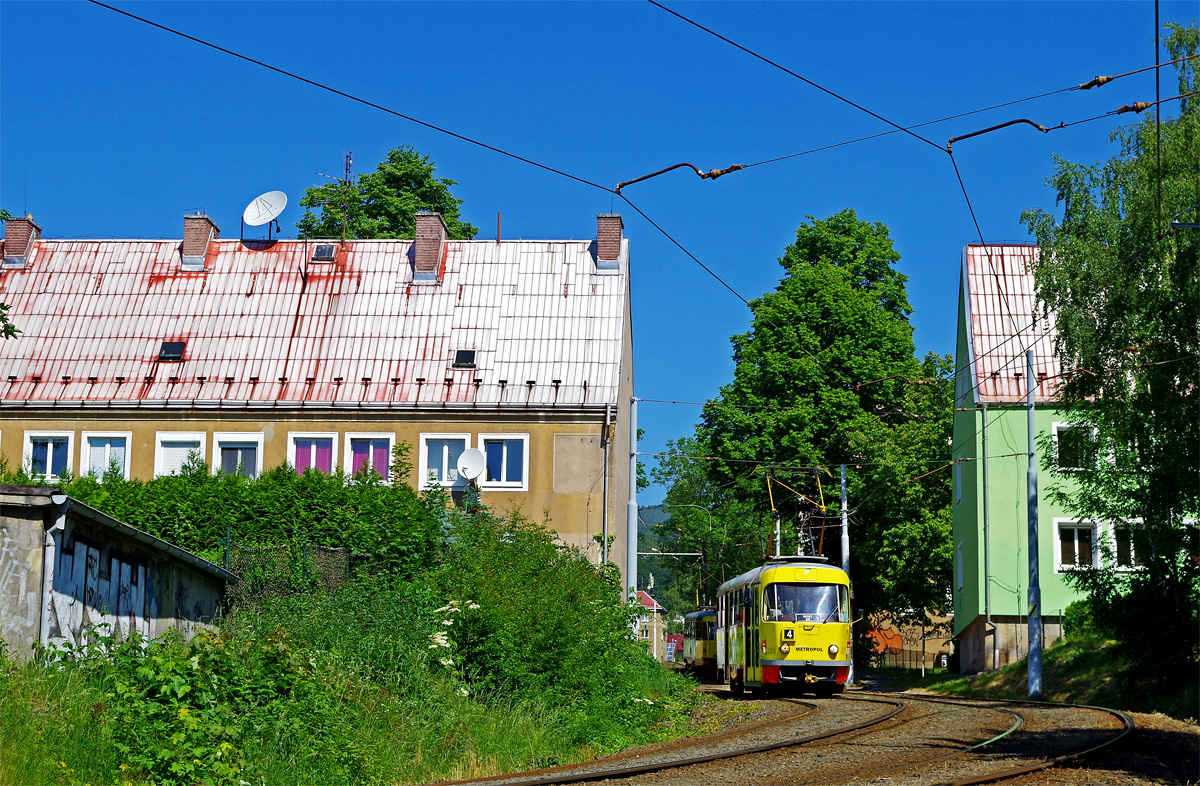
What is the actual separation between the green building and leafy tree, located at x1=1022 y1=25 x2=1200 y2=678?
6.88 m

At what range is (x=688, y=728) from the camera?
22.0 m

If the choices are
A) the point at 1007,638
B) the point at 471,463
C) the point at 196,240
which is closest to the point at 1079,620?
the point at 1007,638

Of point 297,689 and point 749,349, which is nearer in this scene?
point 297,689

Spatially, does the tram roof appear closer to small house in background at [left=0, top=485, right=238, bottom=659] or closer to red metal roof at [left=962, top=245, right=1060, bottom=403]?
red metal roof at [left=962, top=245, right=1060, bottom=403]

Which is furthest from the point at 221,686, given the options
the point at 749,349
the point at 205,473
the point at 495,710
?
the point at 749,349

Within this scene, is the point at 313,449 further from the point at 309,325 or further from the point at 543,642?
the point at 543,642

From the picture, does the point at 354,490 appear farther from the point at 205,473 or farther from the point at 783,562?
the point at 783,562

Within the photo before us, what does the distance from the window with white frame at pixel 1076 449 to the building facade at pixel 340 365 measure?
1141 centimetres

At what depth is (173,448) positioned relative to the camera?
3441cm

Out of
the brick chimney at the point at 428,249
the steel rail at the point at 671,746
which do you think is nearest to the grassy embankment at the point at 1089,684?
the steel rail at the point at 671,746

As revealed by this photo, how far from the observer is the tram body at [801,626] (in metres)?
29.0

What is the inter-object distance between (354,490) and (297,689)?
46.2 ft

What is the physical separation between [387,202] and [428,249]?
12200 mm

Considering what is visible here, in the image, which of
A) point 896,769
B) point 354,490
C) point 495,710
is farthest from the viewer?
point 354,490
